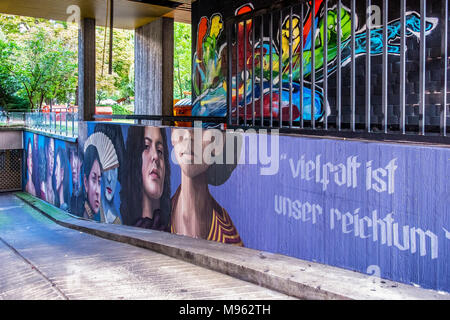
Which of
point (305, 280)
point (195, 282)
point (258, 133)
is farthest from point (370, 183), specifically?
point (195, 282)

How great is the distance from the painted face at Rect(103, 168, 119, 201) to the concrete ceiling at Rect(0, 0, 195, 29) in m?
4.23

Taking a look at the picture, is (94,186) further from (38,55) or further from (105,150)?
(38,55)

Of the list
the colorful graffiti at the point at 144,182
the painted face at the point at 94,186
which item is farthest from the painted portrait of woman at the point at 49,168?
the painted face at the point at 94,186

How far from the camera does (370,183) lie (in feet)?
12.9

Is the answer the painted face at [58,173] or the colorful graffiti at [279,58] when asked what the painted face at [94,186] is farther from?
the painted face at [58,173]

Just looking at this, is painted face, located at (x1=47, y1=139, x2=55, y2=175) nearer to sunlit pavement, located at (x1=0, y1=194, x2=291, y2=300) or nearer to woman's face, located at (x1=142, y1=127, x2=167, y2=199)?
woman's face, located at (x1=142, y1=127, x2=167, y2=199)

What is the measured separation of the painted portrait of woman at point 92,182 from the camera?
1127 cm

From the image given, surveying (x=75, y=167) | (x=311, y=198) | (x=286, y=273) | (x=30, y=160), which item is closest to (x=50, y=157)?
(x=75, y=167)

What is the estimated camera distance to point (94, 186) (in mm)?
11648

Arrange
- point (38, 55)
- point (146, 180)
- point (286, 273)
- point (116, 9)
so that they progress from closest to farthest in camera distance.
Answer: point (286, 273) → point (146, 180) → point (116, 9) → point (38, 55)

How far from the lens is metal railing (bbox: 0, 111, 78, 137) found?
15.5 m

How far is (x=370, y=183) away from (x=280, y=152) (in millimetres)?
1210

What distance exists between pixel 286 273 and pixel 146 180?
181 inches

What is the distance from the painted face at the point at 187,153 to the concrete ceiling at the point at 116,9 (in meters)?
5.08
